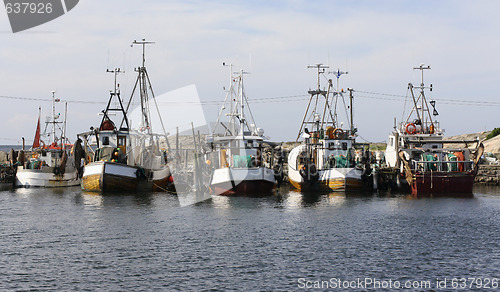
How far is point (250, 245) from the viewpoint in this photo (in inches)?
1248

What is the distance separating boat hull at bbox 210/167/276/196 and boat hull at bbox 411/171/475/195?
47.6 feet

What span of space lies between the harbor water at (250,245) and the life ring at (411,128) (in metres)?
15.4

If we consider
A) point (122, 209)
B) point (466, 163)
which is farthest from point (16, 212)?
point (466, 163)

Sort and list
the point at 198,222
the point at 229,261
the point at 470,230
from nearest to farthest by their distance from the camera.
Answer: the point at 229,261 → the point at 470,230 → the point at 198,222

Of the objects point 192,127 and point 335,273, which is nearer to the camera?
point 335,273

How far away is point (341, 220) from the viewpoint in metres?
40.3

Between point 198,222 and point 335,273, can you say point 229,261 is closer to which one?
point 335,273

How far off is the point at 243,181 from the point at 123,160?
580 inches

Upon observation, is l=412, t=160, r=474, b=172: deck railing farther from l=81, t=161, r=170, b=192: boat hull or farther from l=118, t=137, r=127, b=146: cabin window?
l=118, t=137, r=127, b=146: cabin window

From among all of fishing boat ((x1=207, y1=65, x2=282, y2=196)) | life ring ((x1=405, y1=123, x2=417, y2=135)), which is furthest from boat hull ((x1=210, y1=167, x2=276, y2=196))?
life ring ((x1=405, y1=123, x2=417, y2=135))

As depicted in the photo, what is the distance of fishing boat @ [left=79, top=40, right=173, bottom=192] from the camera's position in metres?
57.2

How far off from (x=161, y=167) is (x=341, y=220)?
1161 inches

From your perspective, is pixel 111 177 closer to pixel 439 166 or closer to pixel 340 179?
pixel 340 179

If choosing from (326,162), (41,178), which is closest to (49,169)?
(41,178)
